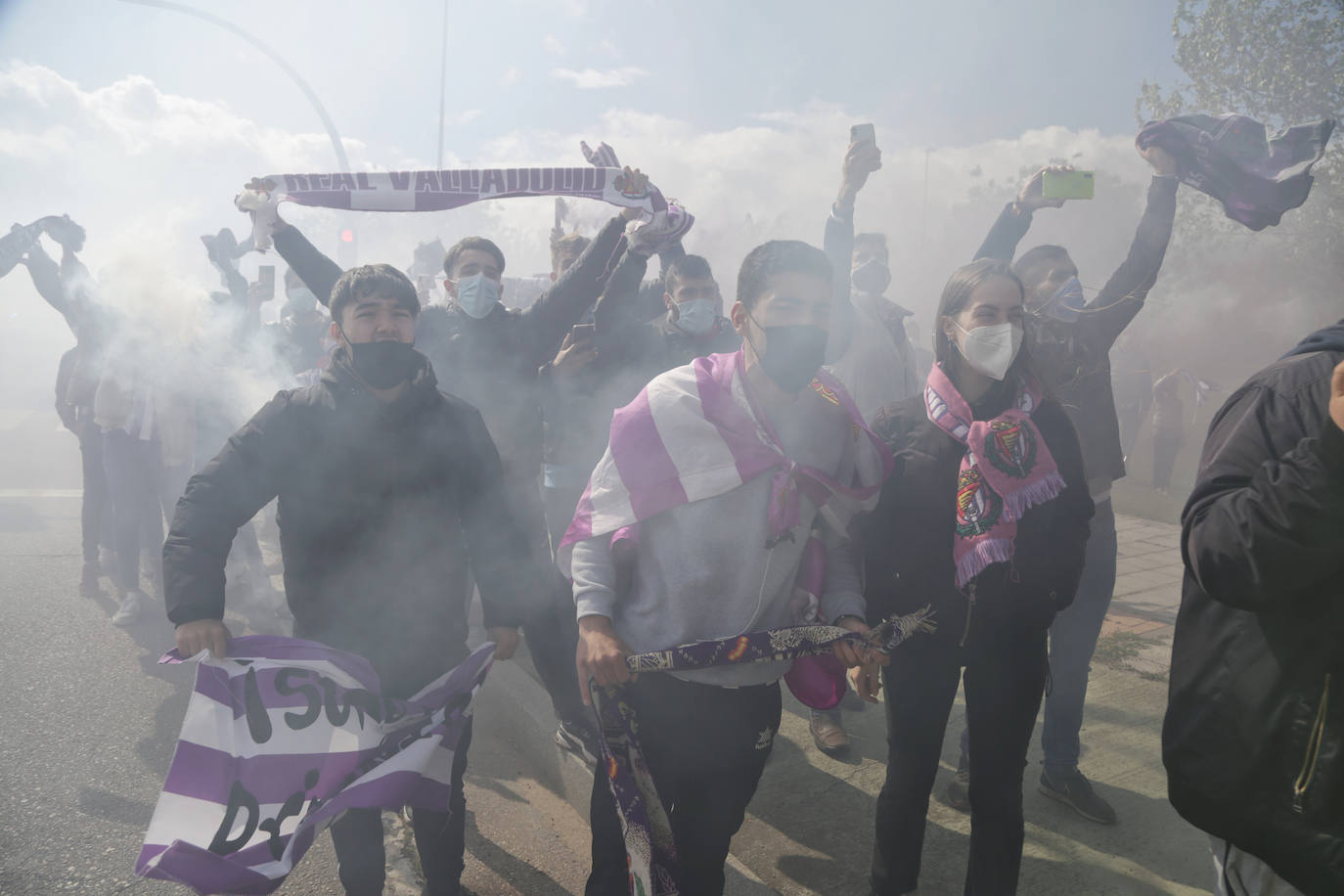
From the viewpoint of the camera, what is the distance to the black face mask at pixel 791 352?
218 centimetres

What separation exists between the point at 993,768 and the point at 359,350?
7.67ft

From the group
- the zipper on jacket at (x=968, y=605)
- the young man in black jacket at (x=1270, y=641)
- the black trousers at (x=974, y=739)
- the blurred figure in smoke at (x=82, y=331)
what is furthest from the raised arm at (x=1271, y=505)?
the blurred figure in smoke at (x=82, y=331)

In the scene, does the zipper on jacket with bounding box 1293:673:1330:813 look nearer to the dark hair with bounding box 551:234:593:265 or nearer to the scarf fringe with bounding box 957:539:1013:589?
the scarf fringe with bounding box 957:539:1013:589

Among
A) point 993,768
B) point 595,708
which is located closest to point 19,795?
point 595,708

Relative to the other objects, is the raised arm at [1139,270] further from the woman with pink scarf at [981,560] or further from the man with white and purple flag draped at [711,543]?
the man with white and purple flag draped at [711,543]

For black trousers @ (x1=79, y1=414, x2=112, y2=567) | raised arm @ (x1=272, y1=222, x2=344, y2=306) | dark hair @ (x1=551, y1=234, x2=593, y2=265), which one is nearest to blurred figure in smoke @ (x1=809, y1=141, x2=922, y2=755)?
dark hair @ (x1=551, y1=234, x2=593, y2=265)

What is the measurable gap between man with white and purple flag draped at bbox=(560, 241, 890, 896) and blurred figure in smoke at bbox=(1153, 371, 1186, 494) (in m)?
12.4

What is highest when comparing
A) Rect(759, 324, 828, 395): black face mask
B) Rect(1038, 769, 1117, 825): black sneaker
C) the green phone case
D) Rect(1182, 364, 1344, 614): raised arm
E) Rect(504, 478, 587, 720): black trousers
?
the green phone case

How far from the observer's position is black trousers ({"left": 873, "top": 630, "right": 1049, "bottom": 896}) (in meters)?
2.43

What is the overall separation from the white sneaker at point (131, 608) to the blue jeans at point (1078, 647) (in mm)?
5658

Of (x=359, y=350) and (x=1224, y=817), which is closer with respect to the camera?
(x=1224, y=817)

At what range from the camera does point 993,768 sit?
2.44 m

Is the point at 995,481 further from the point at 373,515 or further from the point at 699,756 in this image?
the point at 373,515

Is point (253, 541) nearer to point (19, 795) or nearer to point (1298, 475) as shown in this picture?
point (19, 795)
